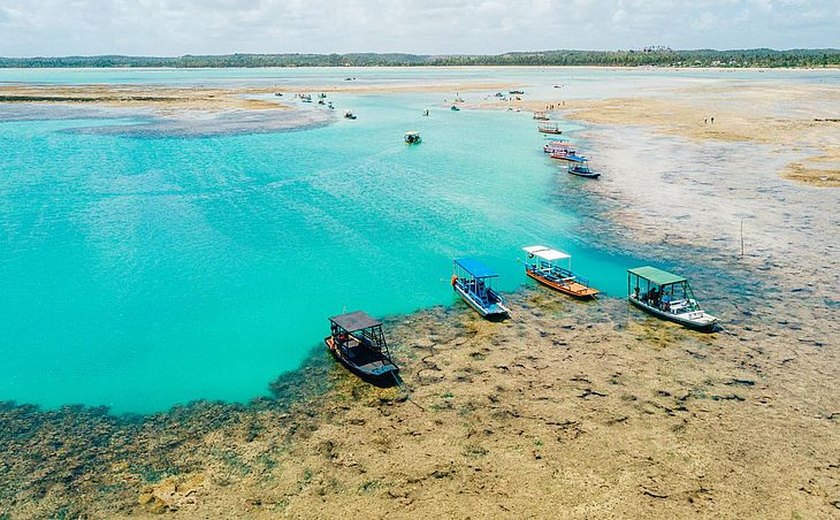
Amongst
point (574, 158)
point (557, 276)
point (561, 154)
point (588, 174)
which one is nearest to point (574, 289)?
point (557, 276)

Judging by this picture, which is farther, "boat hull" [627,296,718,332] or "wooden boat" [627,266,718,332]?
"wooden boat" [627,266,718,332]

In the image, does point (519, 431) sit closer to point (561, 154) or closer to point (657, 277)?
point (657, 277)

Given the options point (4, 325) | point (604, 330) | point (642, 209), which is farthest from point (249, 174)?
point (604, 330)

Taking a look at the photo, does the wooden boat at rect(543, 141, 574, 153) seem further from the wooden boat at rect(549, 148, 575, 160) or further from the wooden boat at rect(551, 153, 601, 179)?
the wooden boat at rect(551, 153, 601, 179)

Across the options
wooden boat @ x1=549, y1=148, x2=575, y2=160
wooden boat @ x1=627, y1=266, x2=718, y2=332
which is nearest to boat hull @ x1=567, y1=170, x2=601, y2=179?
wooden boat @ x1=549, y1=148, x2=575, y2=160

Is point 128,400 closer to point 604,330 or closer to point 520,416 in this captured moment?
point 520,416
